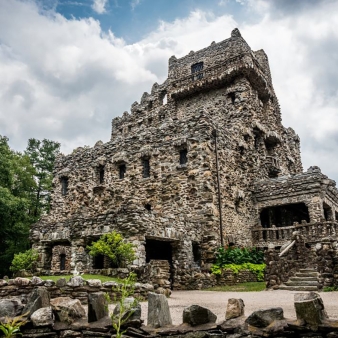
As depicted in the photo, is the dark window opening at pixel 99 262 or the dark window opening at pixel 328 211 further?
the dark window opening at pixel 328 211

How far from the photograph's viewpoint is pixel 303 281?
1527 cm

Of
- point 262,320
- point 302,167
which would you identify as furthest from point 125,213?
point 302,167

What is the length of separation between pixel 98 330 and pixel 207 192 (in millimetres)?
16168

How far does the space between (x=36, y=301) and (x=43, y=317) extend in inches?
11.8

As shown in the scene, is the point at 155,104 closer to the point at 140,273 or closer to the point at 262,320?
the point at 140,273

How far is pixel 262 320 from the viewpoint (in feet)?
15.5

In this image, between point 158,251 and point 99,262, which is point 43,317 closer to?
point 99,262

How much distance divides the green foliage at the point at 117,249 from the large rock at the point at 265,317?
10.7m

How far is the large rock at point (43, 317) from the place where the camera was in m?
5.53

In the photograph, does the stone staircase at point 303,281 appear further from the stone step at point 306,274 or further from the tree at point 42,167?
the tree at point 42,167

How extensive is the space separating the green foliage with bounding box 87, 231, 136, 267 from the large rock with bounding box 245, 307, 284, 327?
1071 centimetres

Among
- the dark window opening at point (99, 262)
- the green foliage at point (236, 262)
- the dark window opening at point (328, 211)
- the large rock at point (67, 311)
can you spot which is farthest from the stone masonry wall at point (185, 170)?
the large rock at point (67, 311)


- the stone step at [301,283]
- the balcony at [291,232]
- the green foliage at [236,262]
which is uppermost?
the balcony at [291,232]

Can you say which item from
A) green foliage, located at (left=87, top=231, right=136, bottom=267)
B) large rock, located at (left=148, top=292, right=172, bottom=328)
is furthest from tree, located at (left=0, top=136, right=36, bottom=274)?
large rock, located at (left=148, top=292, right=172, bottom=328)
